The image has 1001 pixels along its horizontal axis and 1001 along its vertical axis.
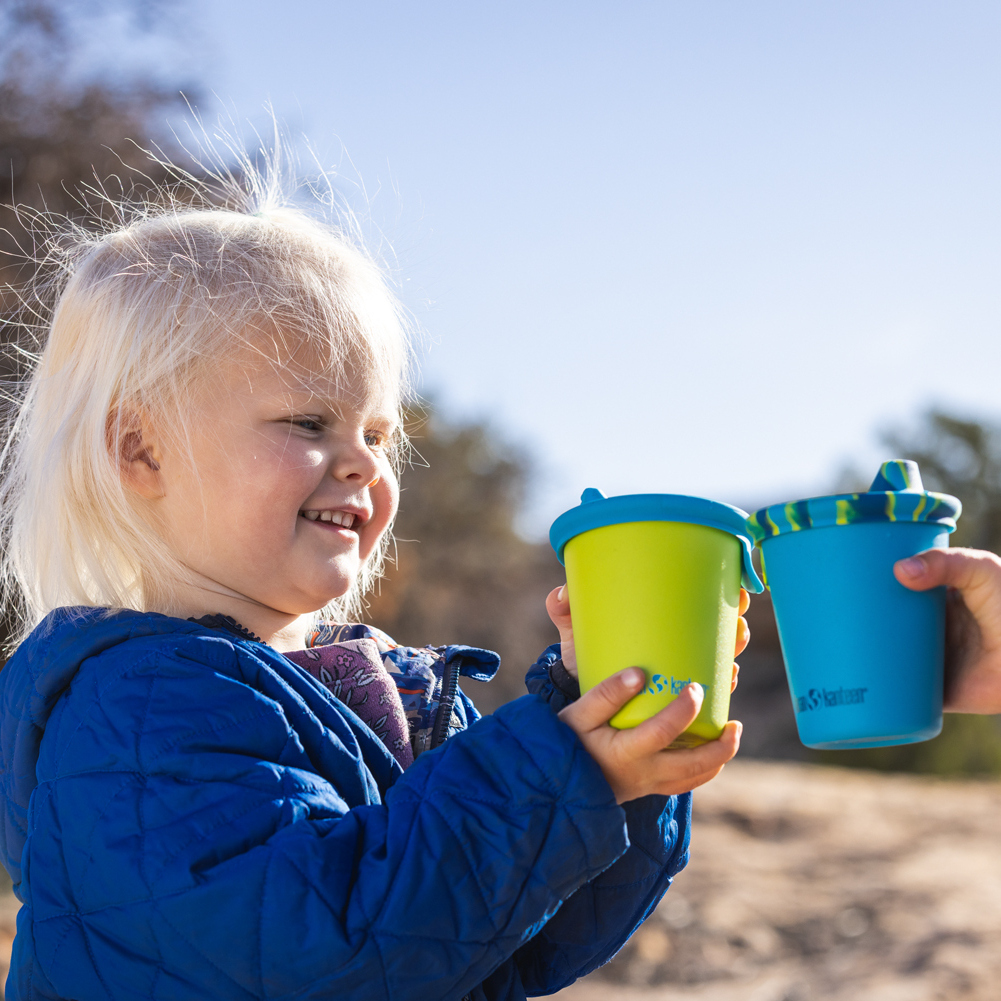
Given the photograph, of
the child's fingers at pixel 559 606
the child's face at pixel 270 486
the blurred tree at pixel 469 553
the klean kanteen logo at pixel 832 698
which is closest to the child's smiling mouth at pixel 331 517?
the child's face at pixel 270 486

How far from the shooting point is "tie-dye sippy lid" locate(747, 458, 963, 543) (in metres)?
1.47

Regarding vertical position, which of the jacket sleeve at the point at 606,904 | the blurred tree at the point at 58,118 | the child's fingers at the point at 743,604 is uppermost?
the blurred tree at the point at 58,118

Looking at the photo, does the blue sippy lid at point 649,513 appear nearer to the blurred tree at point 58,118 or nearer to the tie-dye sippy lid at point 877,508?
the tie-dye sippy lid at point 877,508

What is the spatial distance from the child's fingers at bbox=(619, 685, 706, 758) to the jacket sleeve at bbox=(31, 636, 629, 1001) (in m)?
0.07

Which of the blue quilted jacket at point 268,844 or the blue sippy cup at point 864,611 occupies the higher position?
the blue sippy cup at point 864,611

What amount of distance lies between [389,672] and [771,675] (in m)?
19.0

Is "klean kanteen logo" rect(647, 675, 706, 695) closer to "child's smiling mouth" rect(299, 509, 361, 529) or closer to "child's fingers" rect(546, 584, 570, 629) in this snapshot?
"child's fingers" rect(546, 584, 570, 629)

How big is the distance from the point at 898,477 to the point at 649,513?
370 millimetres

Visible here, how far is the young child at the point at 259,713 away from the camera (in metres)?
1.41

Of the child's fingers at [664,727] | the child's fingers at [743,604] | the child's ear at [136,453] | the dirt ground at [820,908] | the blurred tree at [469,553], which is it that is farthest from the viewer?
the blurred tree at [469,553]

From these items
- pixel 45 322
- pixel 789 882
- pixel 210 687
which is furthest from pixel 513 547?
pixel 210 687

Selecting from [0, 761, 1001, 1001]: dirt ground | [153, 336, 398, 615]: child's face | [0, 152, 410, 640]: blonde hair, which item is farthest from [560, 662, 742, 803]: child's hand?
[0, 761, 1001, 1001]: dirt ground

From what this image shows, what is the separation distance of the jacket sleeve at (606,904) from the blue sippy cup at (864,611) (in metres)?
0.51

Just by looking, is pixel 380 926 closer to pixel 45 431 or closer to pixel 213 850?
pixel 213 850
